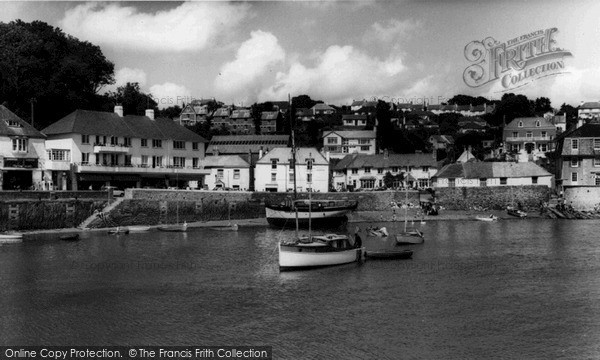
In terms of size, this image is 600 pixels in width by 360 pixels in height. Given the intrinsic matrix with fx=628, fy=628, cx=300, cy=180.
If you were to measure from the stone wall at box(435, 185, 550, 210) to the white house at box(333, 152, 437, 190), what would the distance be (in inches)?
390

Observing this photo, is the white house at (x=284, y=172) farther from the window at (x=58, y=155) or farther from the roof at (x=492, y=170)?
the window at (x=58, y=155)

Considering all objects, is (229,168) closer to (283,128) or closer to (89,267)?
(89,267)

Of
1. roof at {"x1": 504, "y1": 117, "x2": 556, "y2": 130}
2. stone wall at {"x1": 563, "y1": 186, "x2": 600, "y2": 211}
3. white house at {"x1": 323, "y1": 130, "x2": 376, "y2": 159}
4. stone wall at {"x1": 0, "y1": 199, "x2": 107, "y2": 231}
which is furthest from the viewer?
white house at {"x1": 323, "y1": 130, "x2": 376, "y2": 159}

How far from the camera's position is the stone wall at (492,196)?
310 ft

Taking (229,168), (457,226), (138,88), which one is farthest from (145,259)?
(138,88)

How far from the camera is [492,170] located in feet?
320

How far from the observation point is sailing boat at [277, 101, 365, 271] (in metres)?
45.8

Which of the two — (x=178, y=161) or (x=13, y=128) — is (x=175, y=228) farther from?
(x=13, y=128)

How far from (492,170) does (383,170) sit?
18400 millimetres

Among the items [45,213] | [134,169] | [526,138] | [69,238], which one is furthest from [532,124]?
[69,238]

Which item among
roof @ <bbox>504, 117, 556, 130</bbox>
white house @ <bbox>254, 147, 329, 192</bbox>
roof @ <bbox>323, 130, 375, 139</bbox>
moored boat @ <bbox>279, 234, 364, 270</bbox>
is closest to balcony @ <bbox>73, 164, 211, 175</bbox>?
white house @ <bbox>254, 147, 329, 192</bbox>

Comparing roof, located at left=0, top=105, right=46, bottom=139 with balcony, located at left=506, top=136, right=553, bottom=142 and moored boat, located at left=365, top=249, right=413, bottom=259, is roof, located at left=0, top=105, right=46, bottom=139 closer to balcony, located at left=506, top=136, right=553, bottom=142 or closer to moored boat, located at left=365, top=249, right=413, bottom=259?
moored boat, located at left=365, top=249, right=413, bottom=259

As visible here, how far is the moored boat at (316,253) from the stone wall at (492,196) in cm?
4934

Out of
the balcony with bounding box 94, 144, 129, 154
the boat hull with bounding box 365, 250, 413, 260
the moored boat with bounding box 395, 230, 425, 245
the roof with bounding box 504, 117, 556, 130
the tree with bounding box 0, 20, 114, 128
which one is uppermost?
the tree with bounding box 0, 20, 114, 128
